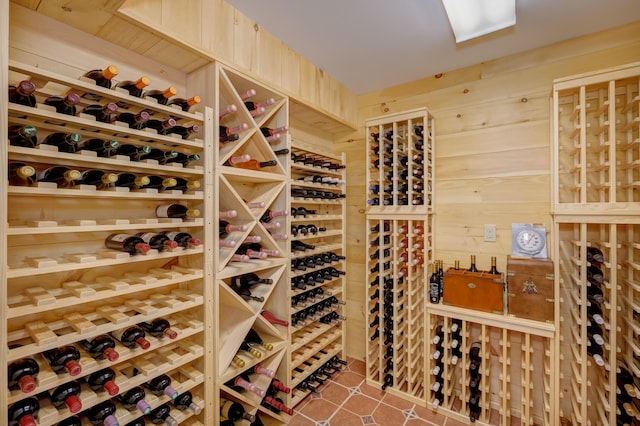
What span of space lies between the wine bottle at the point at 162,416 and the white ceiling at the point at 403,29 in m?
1.87

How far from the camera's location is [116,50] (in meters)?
1.28

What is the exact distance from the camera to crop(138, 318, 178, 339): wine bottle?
4.02ft

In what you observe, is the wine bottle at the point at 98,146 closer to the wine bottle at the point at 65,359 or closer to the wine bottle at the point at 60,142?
the wine bottle at the point at 60,142

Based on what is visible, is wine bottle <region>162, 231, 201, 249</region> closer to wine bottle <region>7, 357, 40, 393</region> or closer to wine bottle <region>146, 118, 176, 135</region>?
wine bottle <region>146, 118, 176, 135</region>

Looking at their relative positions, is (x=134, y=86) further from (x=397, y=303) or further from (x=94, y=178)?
(x=397, y=303)

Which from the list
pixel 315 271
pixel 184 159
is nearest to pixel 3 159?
pixel 184 159

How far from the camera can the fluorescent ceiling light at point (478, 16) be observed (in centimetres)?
141

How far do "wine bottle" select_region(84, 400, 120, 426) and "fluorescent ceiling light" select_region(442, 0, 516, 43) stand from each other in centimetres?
220

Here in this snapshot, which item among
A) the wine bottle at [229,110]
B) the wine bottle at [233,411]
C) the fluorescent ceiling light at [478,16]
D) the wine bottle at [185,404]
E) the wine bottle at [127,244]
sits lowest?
the wine bottle at [233,411]

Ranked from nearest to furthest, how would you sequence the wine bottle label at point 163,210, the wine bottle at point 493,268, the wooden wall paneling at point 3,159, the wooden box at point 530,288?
the wooden wall paneling at point 3,159, the wine bottle label at point 163,210, the wooden box at point 530,288, the wine bottle at point 493,268

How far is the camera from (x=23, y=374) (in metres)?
0.92

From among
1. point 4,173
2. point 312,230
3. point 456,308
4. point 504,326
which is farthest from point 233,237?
point 504,326

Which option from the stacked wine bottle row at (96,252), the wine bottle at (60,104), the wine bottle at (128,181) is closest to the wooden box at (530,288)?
the stacked wine bottle row at (96,252)

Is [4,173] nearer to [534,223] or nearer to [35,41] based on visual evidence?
[35,41]
